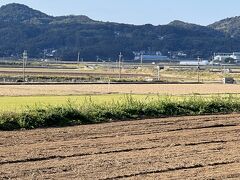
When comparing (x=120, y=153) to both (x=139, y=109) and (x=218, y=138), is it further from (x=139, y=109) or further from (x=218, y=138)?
(x=139, y=109)

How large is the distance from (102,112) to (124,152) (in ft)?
26.2

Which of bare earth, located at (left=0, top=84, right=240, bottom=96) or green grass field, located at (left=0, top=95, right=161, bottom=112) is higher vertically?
green grass field, located at (left=0, top=95, right=161, bottom=112)

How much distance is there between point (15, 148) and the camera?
13930mm

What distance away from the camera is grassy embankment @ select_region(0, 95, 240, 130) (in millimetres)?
18703

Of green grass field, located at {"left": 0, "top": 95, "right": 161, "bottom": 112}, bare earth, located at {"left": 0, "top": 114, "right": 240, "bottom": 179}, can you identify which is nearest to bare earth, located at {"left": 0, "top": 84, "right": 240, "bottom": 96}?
green grass field, located at {"left": 0, "top": 95, "right": 161, "bottom": 112}

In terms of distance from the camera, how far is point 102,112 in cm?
2150

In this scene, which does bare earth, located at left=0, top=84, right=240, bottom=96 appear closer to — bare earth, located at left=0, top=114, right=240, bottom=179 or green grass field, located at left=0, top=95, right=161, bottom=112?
green grass field, located at left=0, top=95, right=161, bottom=112

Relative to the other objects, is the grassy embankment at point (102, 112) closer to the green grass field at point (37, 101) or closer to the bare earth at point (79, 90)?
the green grass field at point (37, 101)

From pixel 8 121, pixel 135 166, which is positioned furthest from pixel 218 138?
pixel 8 121

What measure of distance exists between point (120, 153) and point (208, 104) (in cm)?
1368

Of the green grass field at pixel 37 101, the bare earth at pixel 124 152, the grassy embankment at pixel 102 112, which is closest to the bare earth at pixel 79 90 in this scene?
the green grass field at pixel 37 101

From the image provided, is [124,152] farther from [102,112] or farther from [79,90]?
[79,90]

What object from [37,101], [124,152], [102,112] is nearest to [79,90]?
→ [37,101]

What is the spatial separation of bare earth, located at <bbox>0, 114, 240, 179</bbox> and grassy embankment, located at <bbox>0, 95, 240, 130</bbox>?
1.04 meters
